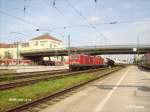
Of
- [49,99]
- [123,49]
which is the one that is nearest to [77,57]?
[49,99]

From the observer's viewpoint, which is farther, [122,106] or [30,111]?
[122,106]

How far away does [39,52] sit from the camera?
108 meters

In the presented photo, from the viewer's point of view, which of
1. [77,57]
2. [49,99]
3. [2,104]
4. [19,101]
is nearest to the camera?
[2,104]

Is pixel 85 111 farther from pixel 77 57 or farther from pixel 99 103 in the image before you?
pixel 77 57

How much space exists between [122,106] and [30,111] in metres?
3.72

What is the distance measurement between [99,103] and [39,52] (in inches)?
3854

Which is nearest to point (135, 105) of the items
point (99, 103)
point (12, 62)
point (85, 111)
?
point (99, 103)

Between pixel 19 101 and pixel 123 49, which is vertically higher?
pixel 123 49

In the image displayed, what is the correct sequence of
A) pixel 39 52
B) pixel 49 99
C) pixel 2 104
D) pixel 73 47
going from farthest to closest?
pixel 39 52, pixel 73 47, pixel 49 99, pixel 2 104

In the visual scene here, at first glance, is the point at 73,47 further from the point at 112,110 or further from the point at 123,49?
the point at 112,110

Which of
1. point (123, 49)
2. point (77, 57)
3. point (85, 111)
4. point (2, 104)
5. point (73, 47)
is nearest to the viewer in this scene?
point (85, 111)

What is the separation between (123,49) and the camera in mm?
88688

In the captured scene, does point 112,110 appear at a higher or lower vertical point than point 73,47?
lower

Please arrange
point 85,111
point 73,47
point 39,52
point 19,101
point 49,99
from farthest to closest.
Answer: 1. point 39,52
2. point 73,47
3. point 49,99
4. point 19,101
5. point 85,111
